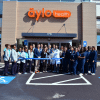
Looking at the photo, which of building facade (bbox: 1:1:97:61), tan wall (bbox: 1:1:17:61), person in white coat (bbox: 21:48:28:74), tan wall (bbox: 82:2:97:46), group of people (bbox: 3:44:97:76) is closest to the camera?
group of people (bbox: 3:44:97:76)

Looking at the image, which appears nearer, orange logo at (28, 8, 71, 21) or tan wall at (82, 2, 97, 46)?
orange logo at (28, 8, 71, 21)

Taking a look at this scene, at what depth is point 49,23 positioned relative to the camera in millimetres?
14891

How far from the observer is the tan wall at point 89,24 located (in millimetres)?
14789

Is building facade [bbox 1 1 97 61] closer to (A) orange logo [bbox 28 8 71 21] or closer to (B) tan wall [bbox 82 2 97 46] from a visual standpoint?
(B) tan wall [bbox 82 2 97 46]

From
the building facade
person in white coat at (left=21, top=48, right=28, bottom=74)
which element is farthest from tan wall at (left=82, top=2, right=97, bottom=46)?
person in white coat at (left=21, top=48, right=28, bottom=74)

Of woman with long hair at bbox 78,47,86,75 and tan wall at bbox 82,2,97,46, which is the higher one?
tan wall at bbox 82,2,97,46

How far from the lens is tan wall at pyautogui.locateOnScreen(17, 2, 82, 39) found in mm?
14844

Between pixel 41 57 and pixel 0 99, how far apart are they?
4.98 meters

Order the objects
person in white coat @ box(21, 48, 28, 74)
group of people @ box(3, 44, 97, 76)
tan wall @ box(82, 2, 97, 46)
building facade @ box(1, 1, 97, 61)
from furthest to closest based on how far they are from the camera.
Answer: tan wall @ box(82, 2, 97, 46) < building facade @ box(1, 1, 97, 61) < person in white coat @ box(21, 48, 28, 74) < group of people @ box(3, 44, 97, 76)

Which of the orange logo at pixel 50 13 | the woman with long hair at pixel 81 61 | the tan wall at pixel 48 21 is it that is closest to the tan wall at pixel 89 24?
the tan wall at pixel 48 21

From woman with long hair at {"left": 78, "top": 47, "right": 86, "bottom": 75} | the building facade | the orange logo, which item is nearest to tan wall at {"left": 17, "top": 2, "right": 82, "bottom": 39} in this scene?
the building facade

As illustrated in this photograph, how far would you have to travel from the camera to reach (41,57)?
27.1 feet

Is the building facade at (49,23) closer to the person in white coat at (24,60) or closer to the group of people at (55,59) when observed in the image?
the group of people at (55,59)

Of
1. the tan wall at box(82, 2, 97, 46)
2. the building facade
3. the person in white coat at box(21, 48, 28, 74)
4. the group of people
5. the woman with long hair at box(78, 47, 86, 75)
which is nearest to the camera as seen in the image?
the group of people
